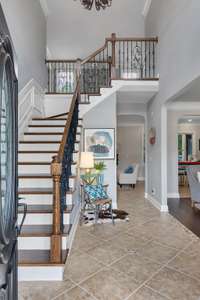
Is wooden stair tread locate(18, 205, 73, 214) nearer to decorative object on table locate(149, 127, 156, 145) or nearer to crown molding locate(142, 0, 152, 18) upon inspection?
decorative object on table locate(149, 127, 156, 145)

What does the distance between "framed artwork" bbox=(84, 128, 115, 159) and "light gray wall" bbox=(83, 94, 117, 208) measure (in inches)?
5.0

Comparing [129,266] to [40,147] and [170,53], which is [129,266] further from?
[170,53]

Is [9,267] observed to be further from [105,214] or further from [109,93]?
[109,93]

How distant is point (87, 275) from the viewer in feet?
7.23

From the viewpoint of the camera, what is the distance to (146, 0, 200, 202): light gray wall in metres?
3.03

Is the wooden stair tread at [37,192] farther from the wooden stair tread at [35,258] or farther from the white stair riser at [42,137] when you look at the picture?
the white stair riser at [42,137]

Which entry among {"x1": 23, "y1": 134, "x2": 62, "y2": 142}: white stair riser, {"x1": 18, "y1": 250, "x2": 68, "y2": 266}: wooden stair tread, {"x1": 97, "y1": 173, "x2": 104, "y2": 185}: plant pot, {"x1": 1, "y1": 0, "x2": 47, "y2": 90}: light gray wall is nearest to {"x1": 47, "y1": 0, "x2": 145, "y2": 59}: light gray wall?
{"x1": 1, "y1": 0, "x2": 47, "y2": 90}: light gray wall

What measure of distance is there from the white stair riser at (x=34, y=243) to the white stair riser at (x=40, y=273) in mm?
255

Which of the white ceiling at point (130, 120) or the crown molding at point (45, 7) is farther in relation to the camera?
the white ceiling at point (130, 120)

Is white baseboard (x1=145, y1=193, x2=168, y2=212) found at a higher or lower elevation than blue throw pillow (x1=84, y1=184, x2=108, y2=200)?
lower

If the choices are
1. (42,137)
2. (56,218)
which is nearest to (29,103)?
(42,137)

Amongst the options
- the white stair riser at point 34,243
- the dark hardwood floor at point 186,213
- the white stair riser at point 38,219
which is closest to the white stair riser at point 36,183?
the white stair riser at point 38,219

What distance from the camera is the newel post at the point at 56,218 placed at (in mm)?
2160

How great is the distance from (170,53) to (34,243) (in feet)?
13.2
